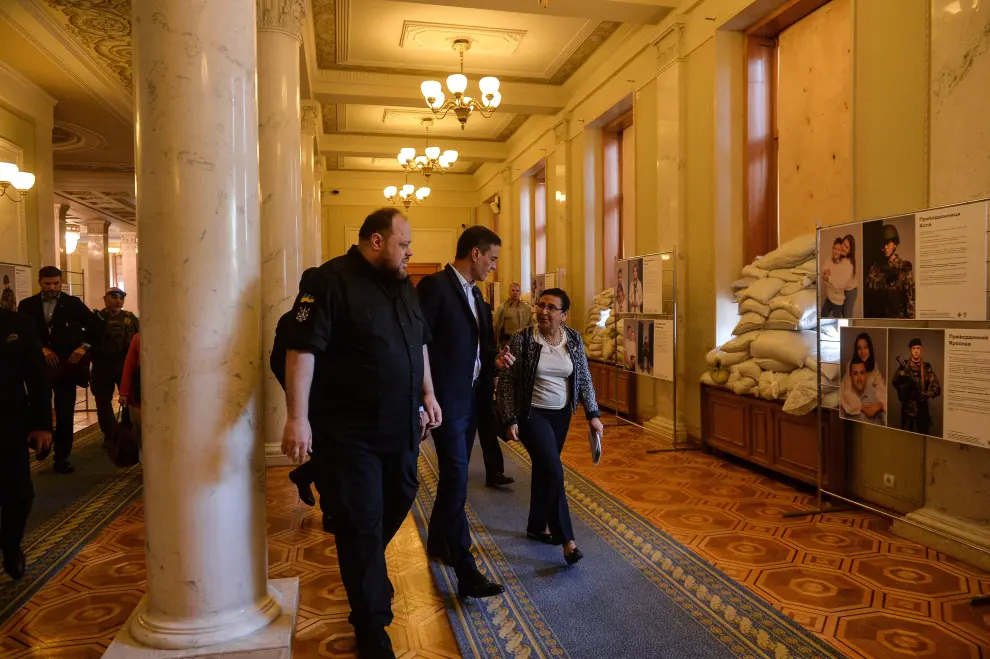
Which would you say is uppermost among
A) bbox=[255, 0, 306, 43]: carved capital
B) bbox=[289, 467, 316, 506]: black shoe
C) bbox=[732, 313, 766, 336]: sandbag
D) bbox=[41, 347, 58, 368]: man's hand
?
bbox=[255, 0, 306, 43]: carved capital

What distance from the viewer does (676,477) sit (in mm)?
5625

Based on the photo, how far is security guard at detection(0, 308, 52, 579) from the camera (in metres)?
3.21

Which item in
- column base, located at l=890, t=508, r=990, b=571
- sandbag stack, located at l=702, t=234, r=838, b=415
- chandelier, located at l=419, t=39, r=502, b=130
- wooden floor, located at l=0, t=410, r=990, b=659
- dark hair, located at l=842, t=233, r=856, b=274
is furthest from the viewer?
chandelier, located at l=419, t=39, r=502, b=130

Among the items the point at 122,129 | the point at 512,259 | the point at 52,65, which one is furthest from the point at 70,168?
the point at 512,259

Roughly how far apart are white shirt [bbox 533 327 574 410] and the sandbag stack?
225cm

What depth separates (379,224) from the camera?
2.67 meters

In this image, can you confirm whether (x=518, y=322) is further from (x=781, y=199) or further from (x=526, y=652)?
(x=526, y=652)

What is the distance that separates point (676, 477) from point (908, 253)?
2596mm

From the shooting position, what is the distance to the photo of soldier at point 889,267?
3848mm

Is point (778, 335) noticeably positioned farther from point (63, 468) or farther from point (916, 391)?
point (63, 468)

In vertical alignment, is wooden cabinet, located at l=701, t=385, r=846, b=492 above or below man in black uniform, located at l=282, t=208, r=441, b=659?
below

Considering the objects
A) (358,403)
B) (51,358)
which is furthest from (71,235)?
(358,403)

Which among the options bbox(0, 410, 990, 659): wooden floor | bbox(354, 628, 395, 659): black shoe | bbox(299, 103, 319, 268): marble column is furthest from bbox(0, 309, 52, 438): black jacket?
bbox(299, 103, 319, 268): marble column

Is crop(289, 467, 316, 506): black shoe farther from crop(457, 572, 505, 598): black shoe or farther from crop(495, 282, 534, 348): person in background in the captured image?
crop(495, 282, 534, 348): person in background
